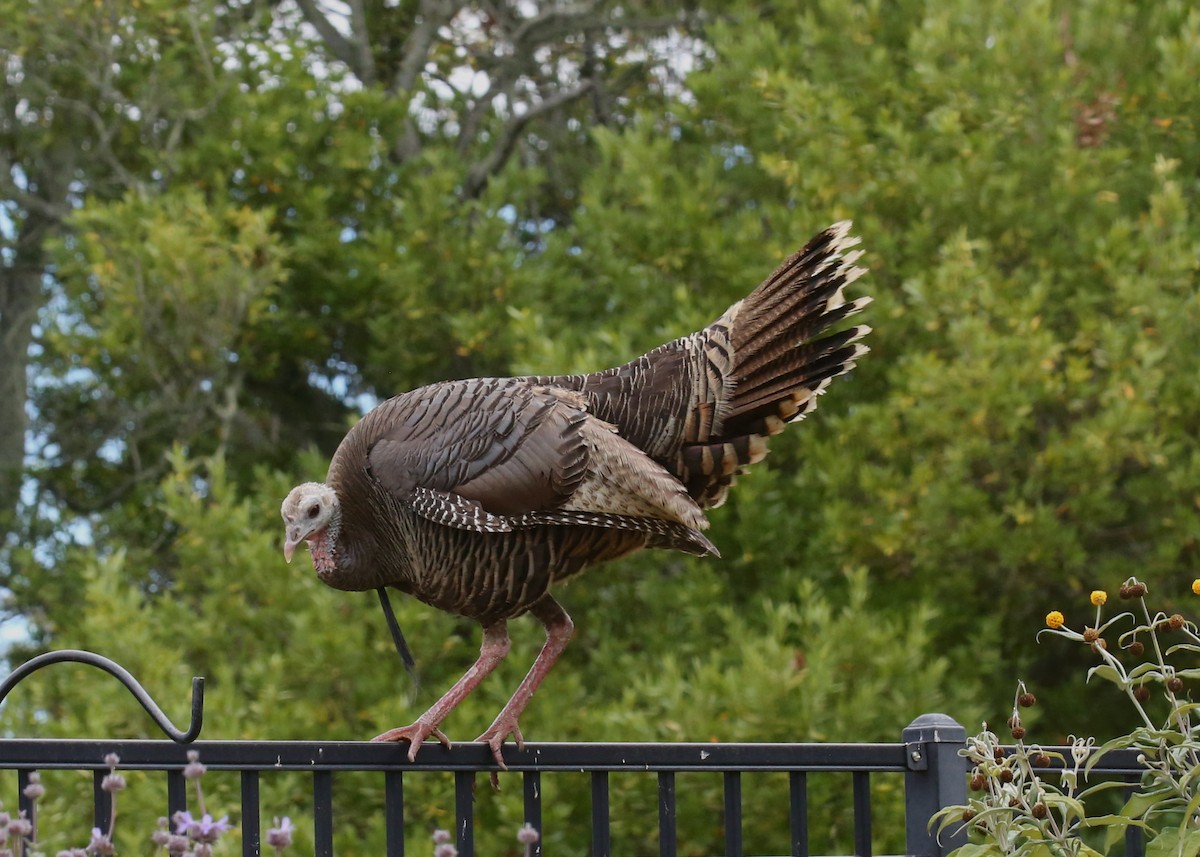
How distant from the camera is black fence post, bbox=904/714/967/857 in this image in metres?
2.71

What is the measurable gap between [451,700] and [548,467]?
500mm

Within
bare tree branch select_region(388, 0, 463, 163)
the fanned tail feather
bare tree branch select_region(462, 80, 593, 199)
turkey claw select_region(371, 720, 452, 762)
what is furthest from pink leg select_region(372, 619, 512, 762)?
bare tree branch select_region(388, 0, 463, 163)

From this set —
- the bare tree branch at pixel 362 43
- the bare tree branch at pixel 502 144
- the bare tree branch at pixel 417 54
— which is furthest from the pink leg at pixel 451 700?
the bare tree branch at pixel 362 43

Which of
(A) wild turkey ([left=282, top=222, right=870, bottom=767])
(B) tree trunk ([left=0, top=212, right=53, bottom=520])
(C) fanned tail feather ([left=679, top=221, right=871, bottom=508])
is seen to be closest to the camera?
(A) wild turkey ([left=282, top=222, right=870, bottom=767])

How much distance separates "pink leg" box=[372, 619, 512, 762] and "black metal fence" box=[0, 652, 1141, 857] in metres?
0.11

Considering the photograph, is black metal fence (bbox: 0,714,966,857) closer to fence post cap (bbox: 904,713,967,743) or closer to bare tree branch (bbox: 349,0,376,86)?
fence post cap (bbox: 904,713,967,743)

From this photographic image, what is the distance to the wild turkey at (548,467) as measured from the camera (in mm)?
3055

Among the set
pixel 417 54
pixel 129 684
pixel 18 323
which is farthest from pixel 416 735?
pixel 18 323

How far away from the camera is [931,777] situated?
273 centimetres

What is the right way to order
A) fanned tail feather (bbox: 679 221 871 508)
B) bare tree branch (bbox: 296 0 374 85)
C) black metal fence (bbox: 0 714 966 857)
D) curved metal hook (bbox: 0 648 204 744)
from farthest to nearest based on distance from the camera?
bare tree branch (bbox: 296 0 374 85) < fanned tail feather (bbox: 679 221 871 508) < black metal fence (bbox: 0 714 966 857) < curved metal hook (bbox: 0 648 204 744)

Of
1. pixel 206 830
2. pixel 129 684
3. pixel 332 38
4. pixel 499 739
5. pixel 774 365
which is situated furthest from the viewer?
pixel 332 38

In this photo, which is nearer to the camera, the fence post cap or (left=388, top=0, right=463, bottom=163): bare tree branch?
the fence post cap

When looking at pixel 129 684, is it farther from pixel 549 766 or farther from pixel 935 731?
pixel 935 731

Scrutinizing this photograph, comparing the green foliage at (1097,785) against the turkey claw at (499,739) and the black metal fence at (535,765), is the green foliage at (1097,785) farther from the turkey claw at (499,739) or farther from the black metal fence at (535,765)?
the turkey claw at (499,739)
